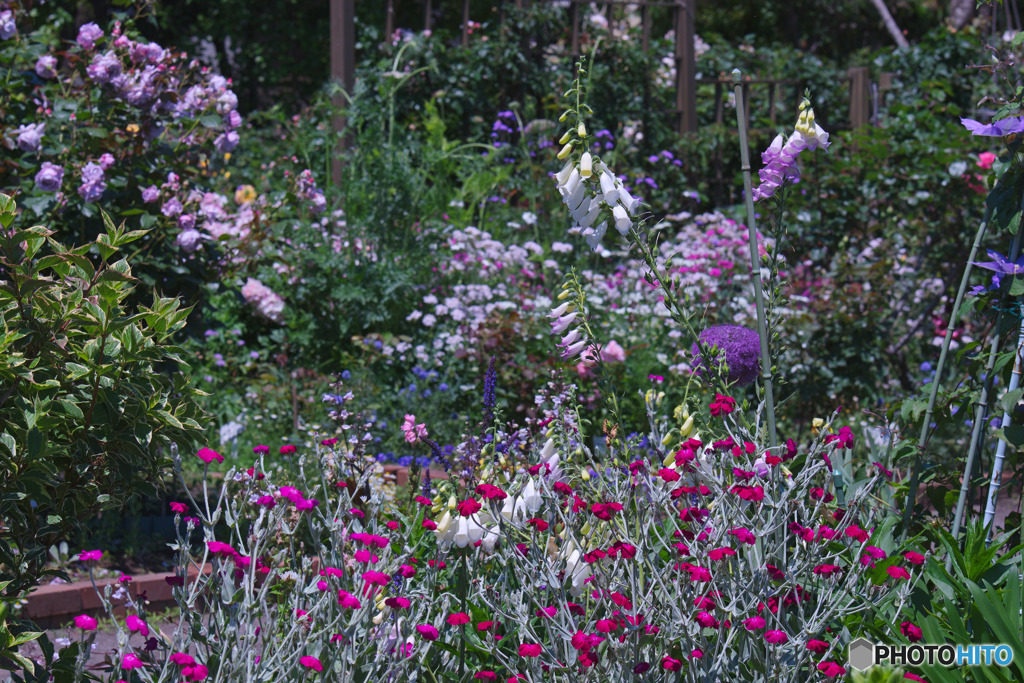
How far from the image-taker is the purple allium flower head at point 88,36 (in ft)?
10.0

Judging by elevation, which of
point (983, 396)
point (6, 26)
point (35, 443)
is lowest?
point (983, 396)

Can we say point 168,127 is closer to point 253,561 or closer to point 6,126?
point 6,126

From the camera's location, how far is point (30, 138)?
2.90 meters

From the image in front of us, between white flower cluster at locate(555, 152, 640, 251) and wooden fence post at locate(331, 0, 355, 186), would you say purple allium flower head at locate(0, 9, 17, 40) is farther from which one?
wooden fence post at locate(331, 0, 355, 186)

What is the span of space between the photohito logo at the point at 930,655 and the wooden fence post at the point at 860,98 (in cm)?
666

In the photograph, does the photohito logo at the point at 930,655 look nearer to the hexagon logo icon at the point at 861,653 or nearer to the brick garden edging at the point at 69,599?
the hexagon logo icon at the point at 861,653

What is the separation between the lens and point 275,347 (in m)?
4.88

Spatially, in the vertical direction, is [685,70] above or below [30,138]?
below

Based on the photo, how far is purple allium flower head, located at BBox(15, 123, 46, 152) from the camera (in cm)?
290

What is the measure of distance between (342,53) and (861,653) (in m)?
5.10

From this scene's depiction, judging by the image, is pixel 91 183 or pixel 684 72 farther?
pixel 684 72

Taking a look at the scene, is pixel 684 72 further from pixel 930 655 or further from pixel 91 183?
pixel 930 655

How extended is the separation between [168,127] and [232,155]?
3.28 metres

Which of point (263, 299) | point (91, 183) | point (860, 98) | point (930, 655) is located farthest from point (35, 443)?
point (860, 98)
